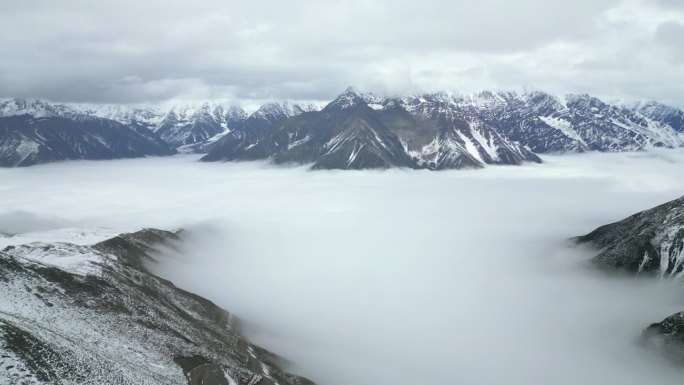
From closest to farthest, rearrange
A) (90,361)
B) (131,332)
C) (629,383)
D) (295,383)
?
(90,361) → (131,332) → (295,383) → (629,383)

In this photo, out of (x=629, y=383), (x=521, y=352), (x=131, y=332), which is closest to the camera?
(x=131, y=332)

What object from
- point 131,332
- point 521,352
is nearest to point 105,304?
point 131,332

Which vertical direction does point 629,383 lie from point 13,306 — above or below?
below

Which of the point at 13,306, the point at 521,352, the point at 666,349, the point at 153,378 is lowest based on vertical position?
the point at 521,352

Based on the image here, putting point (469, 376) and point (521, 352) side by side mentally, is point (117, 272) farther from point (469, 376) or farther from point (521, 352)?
point (521, 352)

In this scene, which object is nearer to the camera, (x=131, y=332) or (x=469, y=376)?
(x=131, y=332)

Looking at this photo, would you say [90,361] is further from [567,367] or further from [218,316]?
[567,367]

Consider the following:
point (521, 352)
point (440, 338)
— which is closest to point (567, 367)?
point (521, 352)
